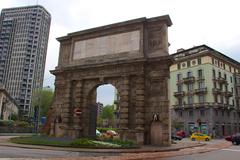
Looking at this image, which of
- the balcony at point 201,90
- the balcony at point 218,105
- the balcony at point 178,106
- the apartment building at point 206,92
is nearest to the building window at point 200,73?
the apartment building at point 206,92

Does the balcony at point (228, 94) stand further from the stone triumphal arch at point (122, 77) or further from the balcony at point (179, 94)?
the stone triumphal arch at point (122, 77)

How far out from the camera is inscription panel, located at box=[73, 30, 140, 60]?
24.3m

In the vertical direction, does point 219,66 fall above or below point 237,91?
above

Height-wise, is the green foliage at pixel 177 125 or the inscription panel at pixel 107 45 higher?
the inscription panel at pixel 107 45

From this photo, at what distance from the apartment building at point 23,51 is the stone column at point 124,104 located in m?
90.9

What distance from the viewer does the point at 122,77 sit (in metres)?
23.6

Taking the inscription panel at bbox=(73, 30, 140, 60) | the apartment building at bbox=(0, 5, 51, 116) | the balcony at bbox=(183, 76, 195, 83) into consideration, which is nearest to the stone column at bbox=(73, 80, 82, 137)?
the inscription panel at bbox=(73, 30, 140, 60)

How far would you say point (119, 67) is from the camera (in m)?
24.0

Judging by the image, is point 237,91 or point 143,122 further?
point 237,91

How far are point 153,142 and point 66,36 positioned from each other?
1634 cm

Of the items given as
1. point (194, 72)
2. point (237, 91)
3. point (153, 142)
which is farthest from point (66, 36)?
point (237, 91)

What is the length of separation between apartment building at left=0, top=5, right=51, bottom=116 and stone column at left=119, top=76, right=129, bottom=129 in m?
90.9

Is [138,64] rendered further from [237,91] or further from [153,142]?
[237,91]

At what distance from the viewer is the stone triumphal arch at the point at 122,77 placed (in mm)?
21891
